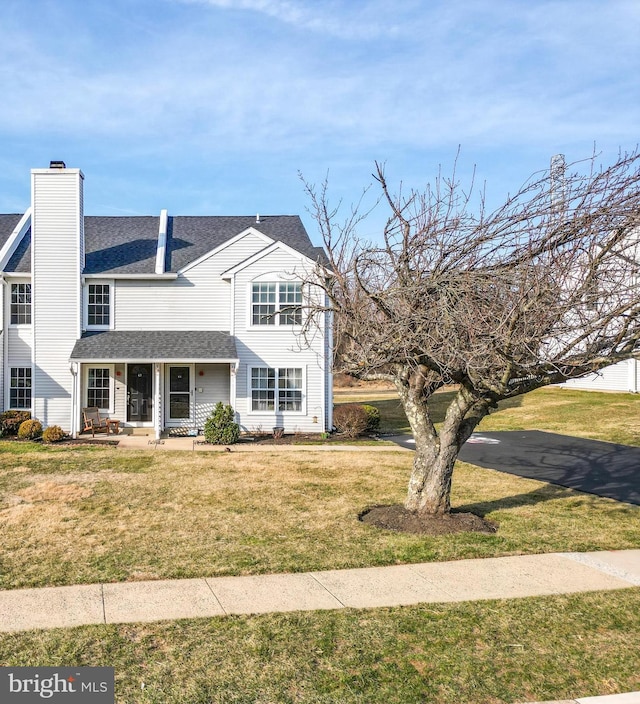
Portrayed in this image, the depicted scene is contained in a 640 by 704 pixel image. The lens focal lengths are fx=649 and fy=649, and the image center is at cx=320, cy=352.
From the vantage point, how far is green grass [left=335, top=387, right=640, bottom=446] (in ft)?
72.2

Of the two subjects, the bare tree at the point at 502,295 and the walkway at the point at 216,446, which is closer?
the bare tree at the point at 502,295

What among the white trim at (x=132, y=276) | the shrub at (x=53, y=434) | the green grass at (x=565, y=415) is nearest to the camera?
the shrub at (x=53, y=434)

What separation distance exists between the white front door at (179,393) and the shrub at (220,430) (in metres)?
2.63

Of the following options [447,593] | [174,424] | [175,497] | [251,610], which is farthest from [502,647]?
[174,424]

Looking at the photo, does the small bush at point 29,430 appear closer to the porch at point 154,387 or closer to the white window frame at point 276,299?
the porch at point 154,387

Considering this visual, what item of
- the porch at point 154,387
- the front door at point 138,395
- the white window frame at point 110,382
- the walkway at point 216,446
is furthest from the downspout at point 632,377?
the white window frame at point 110,382

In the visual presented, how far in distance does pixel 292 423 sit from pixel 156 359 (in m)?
4.79

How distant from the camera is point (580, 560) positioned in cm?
812

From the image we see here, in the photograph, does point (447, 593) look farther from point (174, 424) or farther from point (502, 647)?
point (174, 424)

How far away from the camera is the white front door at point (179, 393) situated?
21703 mm

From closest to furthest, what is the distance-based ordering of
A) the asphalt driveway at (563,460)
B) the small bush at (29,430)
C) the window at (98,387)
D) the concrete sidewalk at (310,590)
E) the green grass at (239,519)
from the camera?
the concrete sidewalk at (310,590), the green grass at (239,519), the asphalt driveway at (563,460), the small bush at (29,430), the window at (98,387)

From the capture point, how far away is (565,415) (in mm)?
25859

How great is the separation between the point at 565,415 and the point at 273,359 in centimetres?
1248

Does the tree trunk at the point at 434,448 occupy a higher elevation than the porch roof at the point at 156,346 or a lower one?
lower
